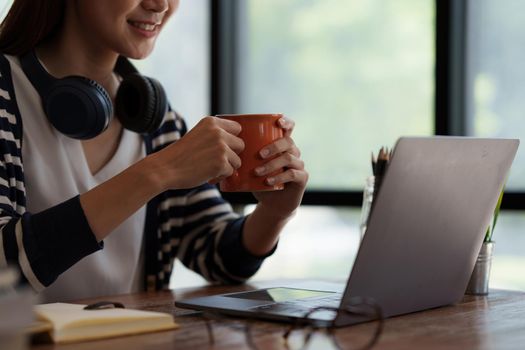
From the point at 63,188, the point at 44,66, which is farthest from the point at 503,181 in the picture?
the point at 44,66

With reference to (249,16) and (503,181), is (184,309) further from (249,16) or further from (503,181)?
(249,16)

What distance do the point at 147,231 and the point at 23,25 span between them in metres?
0.48

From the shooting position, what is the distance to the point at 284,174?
4.08 ft

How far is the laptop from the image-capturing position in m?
0.94

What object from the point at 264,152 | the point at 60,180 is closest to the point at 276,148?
the point at 264,152

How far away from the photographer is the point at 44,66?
1618 millimetres

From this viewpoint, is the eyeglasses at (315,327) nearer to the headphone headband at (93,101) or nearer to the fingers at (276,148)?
the fingers at (276,148)

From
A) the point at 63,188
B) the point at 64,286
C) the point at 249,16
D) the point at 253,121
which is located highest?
the point at 249,16

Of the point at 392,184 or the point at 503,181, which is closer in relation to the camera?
the point at 392,184

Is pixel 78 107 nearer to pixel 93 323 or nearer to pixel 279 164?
pixel 279 164

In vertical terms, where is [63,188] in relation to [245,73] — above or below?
below

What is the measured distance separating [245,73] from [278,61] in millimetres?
159

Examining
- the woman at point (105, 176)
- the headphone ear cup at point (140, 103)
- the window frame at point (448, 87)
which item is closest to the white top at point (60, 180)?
the woman at point (105, 176)

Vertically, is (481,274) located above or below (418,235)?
below
